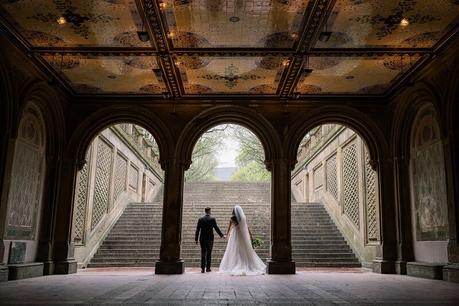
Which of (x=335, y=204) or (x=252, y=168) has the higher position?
(x=252, y=168)

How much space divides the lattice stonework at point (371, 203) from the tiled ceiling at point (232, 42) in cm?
277

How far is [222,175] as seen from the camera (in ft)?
305

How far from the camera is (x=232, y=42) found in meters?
8.69

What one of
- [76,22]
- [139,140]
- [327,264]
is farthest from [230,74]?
[139,140]

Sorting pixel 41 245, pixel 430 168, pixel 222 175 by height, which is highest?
pixel 222 175

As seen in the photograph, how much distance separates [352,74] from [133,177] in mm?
12197

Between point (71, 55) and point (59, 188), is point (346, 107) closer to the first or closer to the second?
point (71, 55)

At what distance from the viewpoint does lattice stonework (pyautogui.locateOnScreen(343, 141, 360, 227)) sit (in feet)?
46.7

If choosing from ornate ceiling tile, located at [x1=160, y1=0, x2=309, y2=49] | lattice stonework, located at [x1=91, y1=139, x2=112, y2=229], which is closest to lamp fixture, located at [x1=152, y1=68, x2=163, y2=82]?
ornate ceiling tile, located at [x1=160, y1=0, x2=309, y2=49]

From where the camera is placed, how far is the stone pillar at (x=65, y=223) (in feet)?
36.2

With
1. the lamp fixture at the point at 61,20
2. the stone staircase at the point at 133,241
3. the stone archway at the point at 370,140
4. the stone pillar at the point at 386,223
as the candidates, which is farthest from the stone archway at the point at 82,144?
the stone pillar at the point at 386,223

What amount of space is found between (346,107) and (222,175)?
8124 centimetres

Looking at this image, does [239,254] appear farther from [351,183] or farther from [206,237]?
[351,183]

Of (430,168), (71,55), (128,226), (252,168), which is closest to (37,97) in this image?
(71,55)
